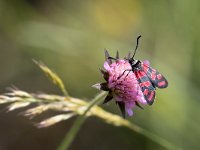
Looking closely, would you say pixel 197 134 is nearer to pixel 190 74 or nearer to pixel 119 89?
pixel 190 74

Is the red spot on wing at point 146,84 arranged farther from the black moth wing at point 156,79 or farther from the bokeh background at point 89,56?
the bokeh background at point 89,56

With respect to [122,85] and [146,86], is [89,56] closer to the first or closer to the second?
[122,85]

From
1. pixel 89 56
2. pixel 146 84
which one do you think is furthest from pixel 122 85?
pixel 89 56

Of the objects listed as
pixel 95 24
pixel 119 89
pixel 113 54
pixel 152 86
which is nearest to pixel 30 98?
pixel 119 89

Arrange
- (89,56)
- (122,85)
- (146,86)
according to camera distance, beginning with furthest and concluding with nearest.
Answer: (89,56)
(122,85)
(146,86)

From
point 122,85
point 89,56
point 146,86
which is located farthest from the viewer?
point 89,56

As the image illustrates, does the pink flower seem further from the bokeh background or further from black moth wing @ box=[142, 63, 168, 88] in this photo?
the bokeh background
